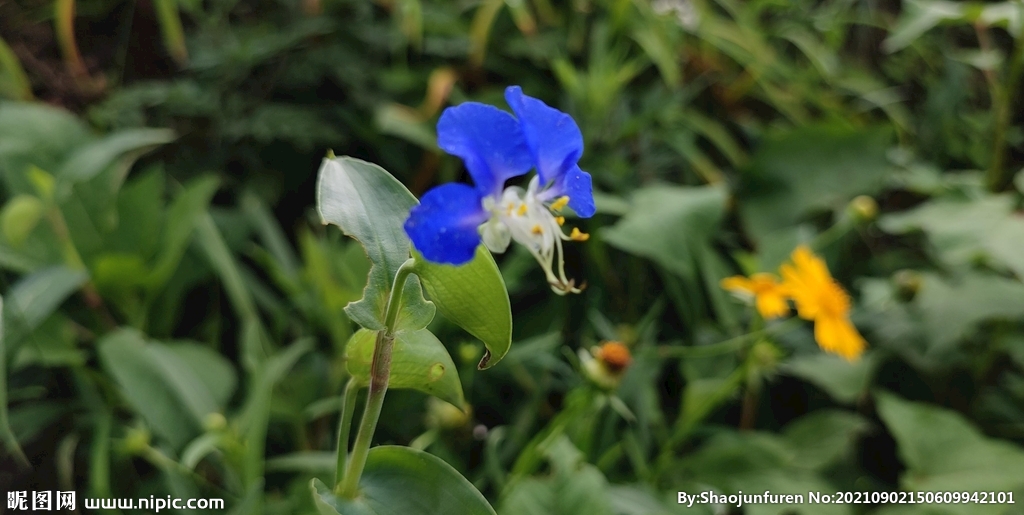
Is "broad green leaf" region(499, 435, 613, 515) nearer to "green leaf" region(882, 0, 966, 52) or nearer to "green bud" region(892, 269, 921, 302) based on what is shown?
"green bud" region(892, 269, 921, 302)

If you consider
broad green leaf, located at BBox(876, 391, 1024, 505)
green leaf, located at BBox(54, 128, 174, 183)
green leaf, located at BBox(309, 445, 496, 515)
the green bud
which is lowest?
broad green leaf, located at BBox(876, 391, 1024, 505)

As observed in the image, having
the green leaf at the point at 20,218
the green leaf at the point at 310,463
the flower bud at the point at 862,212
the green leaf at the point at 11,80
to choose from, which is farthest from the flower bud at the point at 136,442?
the flower bud at the point at 862,212

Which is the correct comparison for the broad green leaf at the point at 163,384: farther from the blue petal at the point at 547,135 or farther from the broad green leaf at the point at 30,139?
the blue petal at the point at 547,135

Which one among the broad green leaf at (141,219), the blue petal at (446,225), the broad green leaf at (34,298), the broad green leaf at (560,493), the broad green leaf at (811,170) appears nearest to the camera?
the blue petal at (446,225)

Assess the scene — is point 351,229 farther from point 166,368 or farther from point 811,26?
point 811,26

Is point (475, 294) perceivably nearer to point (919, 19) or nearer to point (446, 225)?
point (446, 225)

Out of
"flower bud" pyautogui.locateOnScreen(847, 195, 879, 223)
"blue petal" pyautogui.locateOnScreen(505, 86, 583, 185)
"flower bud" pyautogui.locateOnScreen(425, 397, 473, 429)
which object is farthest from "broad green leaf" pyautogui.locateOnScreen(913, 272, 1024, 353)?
"blue petal" pyautogui.locateOnScreen(505, 86, 583, 185)
